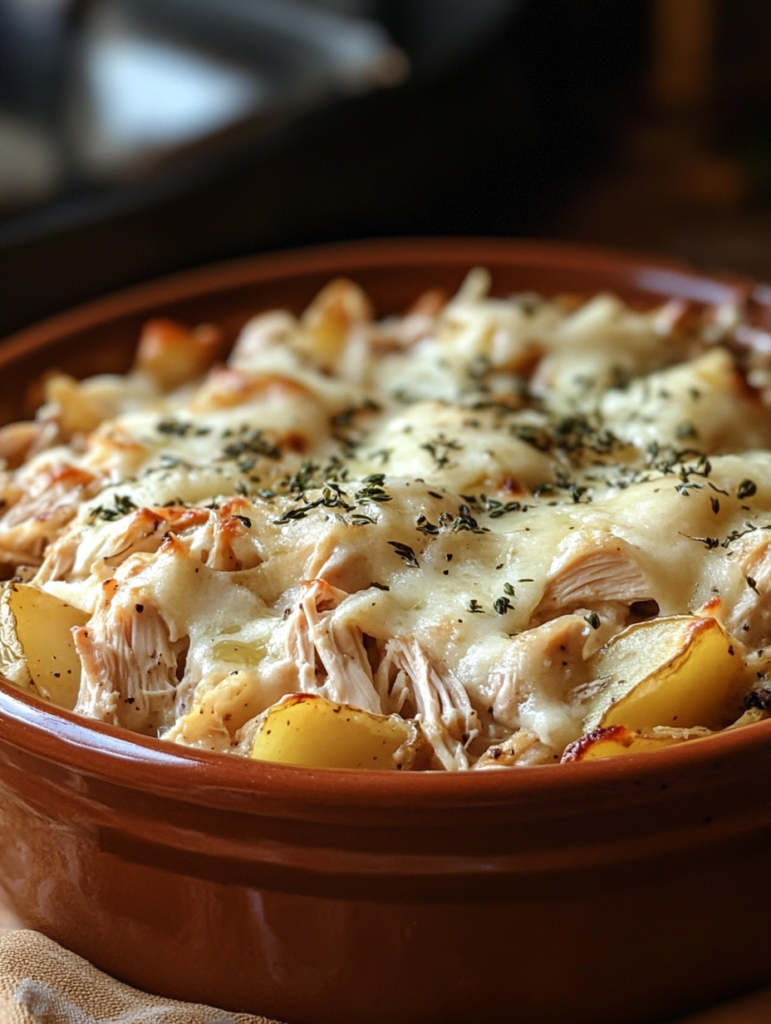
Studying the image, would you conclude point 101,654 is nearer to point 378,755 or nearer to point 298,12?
point 378,755

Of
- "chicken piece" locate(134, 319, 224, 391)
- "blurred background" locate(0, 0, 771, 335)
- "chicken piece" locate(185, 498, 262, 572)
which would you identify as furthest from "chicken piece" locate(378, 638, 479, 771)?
"blurred background" locate(0, 0, 771, 335)

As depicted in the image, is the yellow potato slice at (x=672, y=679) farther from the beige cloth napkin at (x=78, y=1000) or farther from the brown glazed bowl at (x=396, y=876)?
the beige cloth napkin at (x=78, y=1000)

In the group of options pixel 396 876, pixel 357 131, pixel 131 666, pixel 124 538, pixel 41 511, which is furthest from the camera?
pixel 357 131

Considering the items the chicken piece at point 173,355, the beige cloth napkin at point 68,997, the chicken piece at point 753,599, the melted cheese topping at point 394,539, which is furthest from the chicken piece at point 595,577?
the chicken piece at point 173,355

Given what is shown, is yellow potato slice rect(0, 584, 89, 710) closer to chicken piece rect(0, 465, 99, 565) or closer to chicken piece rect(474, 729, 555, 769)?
chicken piece rect(0, 465, 99, 565)

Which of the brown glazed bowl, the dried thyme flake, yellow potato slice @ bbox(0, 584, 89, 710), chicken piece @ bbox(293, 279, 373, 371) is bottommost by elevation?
the brown glazed bowl

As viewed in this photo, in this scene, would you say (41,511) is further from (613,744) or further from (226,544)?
(613,744)

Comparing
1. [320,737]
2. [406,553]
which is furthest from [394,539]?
[320,737]
